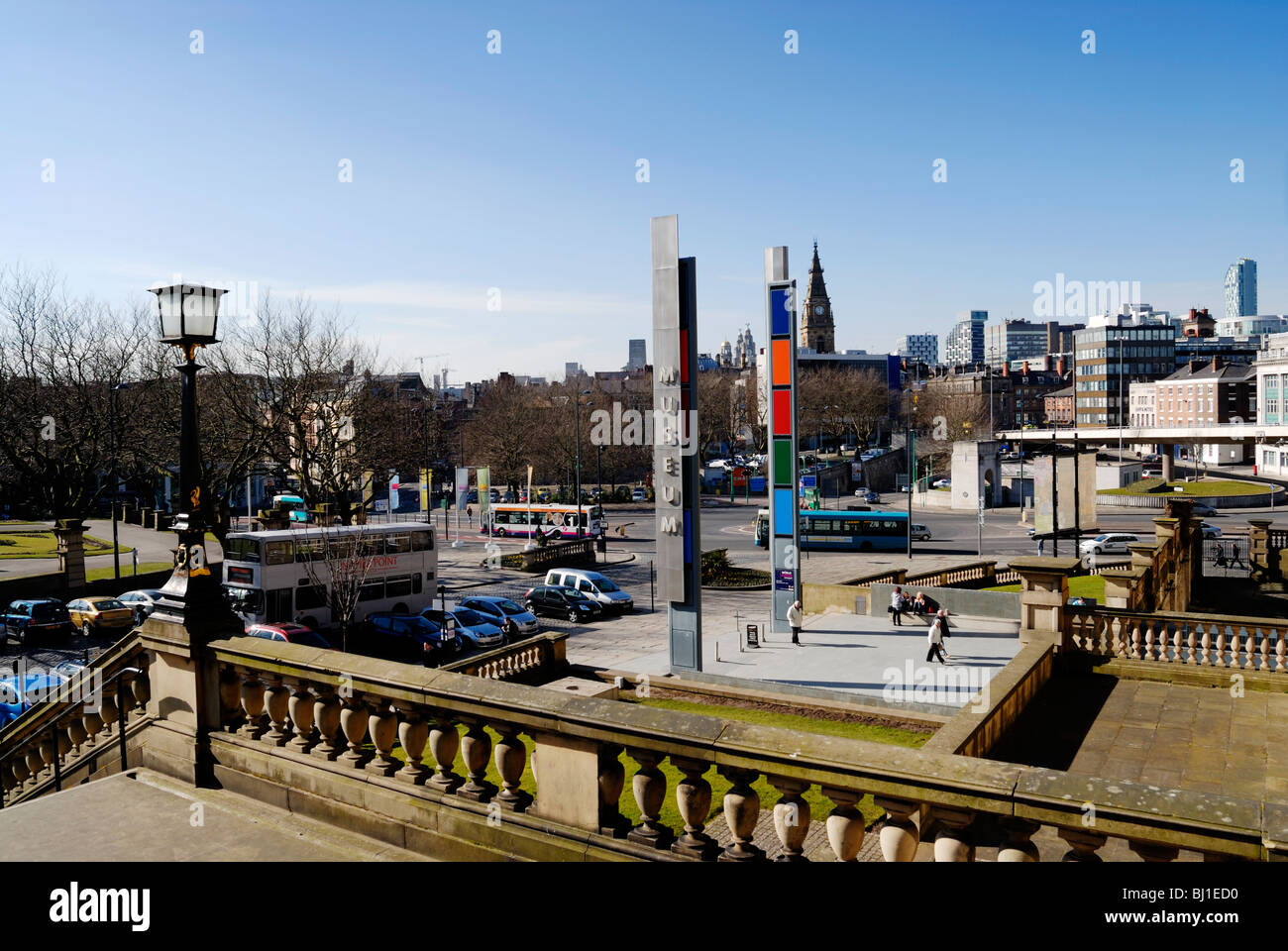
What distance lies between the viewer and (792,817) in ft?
14.7

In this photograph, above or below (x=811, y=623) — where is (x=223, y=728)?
above

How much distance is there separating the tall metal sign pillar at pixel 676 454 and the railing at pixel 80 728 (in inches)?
629

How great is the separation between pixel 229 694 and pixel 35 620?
30874mm

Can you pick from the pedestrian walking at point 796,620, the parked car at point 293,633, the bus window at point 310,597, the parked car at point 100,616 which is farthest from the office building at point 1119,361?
the parked car at point 100,616

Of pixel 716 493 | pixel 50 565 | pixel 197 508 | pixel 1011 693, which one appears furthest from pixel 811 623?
pixel 716 493

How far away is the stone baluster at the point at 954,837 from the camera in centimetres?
413

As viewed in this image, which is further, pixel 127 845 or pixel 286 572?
pixel 286 572

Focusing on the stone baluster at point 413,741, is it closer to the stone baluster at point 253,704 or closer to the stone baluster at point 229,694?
the stone baluster at point 253,704

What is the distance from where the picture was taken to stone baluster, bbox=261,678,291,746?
6824mm

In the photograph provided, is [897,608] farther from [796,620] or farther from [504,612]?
[504,612]
